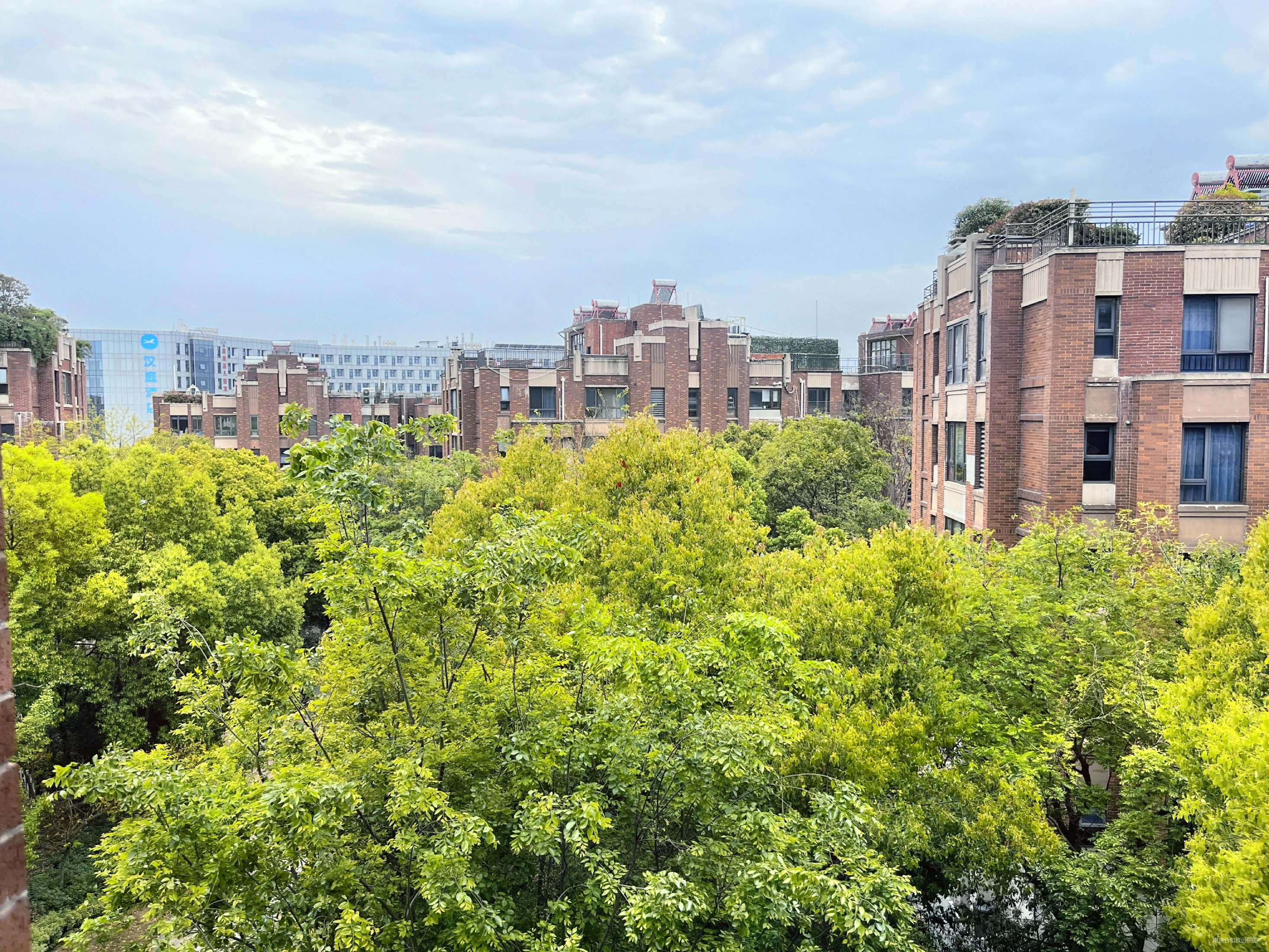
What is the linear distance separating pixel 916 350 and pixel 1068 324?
1029cm

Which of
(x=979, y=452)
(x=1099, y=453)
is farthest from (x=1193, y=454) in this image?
(x=979, y=452)

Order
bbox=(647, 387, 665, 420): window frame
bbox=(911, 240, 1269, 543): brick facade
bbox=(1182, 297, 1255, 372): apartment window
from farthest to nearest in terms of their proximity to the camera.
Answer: bbox=(647, 387, 665, 420): window frame, bbox=(1182, 297, 1255, 372): apartment window, bbox=(911, 240, 1269, 543): brick facade

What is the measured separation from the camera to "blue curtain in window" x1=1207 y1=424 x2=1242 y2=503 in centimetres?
2073

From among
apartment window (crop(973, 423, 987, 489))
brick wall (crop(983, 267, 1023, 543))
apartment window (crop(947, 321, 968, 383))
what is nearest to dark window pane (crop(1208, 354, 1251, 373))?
brick wall (crop(983, 267, 1023, 543))

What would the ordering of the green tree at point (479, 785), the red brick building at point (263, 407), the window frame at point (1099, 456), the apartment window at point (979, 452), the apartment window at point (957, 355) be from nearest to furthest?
1. the green tree at point (479, 785)
2. the window frame at point (1099, 456)
3. the apartment window at point (979, 452)
4. the apartment window at point (957, 355)
5. the red brick building at point (263, 407)

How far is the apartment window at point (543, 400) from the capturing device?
5441 cm

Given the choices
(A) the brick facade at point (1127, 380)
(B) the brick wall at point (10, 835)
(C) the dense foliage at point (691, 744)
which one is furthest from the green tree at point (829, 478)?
(B) the brick wall at point (10, 835)

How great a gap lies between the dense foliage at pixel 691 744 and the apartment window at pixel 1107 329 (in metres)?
5.10

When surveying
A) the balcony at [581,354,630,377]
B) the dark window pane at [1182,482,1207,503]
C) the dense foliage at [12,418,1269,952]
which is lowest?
the dense foliage at [12,418,1269,952]

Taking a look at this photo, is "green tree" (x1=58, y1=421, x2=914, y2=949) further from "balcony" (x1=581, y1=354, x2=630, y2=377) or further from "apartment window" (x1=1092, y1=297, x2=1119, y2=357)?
"balcony" (x1=581, y1=354, x2=630, y2=377)

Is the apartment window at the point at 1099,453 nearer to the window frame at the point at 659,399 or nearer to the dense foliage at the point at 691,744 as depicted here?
the dense foliage at the point at 691,744

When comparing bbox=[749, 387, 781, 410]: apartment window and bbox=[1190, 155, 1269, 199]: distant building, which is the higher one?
bbox=[1190, 155, 1269, 199]: distant building

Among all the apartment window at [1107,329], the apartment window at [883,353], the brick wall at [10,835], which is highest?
the apartment window at [883,353]

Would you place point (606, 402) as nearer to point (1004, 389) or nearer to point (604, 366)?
point (604, 366)
